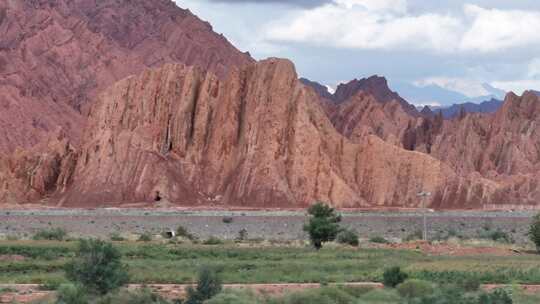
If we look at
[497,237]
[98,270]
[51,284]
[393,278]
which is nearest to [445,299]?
[393,278]

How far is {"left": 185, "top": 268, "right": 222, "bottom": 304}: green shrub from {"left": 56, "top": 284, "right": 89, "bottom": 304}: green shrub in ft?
9.55

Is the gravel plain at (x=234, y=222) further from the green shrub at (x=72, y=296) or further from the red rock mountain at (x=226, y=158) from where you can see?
the green shrub at (x=72, y=296)

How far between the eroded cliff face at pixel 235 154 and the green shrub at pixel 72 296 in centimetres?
7890

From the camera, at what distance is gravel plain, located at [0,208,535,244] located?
7812cm

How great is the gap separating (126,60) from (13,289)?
505 ft

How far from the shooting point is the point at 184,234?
237 ft

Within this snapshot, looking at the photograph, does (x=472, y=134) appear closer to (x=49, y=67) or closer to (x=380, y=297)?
(x=49, y=67)

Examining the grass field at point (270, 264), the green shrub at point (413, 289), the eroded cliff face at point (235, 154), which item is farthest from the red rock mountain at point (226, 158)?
the green shrub at point (413, 289)

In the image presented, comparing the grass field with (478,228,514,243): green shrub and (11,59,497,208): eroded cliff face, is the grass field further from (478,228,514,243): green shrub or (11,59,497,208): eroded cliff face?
(11,59,497,208): eroded cliff face

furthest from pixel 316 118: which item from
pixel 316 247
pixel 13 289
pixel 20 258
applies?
pixel 13 289

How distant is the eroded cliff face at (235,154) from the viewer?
114188 millimetres

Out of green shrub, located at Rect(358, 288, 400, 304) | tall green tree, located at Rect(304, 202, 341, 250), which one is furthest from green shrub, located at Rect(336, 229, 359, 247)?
green shrub, located at Rect(358, 288, 400, 304)

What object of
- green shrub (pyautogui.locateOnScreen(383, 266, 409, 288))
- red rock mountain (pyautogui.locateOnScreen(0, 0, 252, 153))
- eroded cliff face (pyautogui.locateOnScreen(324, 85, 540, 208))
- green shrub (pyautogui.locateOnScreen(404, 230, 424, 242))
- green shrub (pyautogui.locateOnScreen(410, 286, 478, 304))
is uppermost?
red rock mountain (pyautogui.locateOnScreen(0, 0, 252, 153))

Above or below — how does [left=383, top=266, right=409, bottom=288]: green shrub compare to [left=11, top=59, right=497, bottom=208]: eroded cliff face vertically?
below
